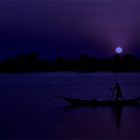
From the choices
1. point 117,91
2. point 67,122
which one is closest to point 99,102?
point 117,91

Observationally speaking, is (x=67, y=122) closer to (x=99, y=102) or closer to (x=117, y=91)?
(x=99, y=102)

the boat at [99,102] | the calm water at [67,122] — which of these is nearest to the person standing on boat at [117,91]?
the boat at [99,102]

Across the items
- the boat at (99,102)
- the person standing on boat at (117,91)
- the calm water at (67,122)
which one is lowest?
the calm water at (67,122)

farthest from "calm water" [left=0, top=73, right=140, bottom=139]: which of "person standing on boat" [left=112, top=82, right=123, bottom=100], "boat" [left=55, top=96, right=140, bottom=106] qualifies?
"person standing on boat" [left=112, top=82, right=123, bottom=100]

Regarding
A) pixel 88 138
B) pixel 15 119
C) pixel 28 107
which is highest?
pixel 28 107

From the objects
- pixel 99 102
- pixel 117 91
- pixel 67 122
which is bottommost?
pixel 67 122

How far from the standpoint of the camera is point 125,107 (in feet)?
63.4

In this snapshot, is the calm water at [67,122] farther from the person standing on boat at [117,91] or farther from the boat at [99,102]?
the person standing on boat at [117,91]

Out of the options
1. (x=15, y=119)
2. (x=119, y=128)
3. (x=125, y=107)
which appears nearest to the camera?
(x=119, y=128)

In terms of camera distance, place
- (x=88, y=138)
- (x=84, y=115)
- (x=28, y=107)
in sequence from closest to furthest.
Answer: (x=88, y=138) → (x=84, y=115) → (x=28, y=107)

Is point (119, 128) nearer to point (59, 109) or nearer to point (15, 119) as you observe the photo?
point (15, 119)

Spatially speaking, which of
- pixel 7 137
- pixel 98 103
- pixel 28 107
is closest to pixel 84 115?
pixel 98 103

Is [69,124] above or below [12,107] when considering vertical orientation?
below

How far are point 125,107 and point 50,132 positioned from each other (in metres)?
6.31
